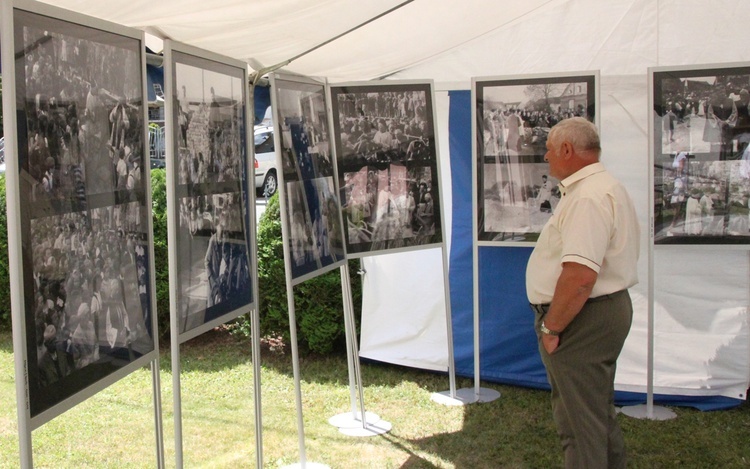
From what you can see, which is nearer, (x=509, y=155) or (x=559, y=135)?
(x=559, y=135)

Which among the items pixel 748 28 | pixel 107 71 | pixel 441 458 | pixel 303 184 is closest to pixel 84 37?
pixel 107 71

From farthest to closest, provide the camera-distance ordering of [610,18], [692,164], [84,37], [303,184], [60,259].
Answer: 1. [610,18]
2. [692,164]
3. [303,184]
4. [84,37]
5. [60,259]

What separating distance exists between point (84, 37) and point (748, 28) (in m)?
3.94

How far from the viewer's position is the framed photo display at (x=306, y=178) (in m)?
3.39

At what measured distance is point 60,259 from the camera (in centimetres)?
177

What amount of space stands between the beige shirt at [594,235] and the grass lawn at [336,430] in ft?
4.53

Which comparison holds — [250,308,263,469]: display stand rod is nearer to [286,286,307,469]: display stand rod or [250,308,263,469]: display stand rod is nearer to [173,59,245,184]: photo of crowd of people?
[286,286,307,469]: display stand rod

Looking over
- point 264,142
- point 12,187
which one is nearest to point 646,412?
point 12,187

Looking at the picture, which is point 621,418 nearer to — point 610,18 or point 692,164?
point 692,164

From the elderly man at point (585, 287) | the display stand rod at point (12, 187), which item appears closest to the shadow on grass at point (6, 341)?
the elderly man at point (585, 287)

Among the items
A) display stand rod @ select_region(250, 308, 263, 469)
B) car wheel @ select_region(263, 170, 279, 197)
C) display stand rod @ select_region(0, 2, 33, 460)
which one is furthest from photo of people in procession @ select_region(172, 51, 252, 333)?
car wheel @ select_region(263, 170, 279, 197)

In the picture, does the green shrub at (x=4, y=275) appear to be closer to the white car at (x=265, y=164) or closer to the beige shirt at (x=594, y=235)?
the beige shirt at (x=594, y=235)

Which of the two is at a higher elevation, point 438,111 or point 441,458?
point 438,111

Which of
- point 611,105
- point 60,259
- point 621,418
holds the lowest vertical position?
point 621,418
